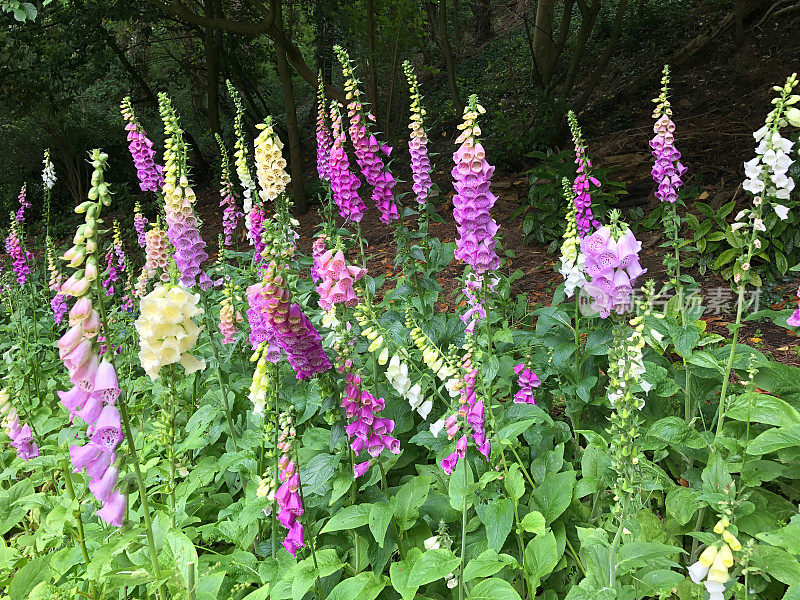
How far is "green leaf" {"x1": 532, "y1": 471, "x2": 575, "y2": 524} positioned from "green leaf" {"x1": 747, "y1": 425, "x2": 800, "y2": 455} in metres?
0.69

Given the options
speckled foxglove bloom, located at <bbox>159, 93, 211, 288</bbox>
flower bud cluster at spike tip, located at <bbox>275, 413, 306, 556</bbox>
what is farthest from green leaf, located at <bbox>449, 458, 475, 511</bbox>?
speckled foxglove bloom, located at <bbox>159, 93, 211, 288</bbox>

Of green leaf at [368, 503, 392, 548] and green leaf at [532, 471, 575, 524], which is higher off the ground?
green leaf at [368, 503, 392, 548]

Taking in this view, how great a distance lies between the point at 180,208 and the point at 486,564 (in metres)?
2.37

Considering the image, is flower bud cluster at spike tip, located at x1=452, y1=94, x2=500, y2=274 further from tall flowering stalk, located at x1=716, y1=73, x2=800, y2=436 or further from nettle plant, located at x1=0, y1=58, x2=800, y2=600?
tall flowering stalk, located at x1=716, y1=73, x2=800, y2=436

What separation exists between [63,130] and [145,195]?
201cm

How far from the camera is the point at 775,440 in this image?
2121 mm

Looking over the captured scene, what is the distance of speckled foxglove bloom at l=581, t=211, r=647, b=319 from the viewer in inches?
88.0

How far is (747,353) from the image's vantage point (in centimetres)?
278

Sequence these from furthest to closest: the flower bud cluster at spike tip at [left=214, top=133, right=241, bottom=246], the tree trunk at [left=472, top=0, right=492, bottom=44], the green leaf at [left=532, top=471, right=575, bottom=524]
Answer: the tree trunk at [left=472, top=0, right=492, bottom=44] → the flower bud cluster at spike tip at [left=214, top=133, right=241, bottom=246] → the green leaf at [left=532, top=471, right=575, bottom=524]

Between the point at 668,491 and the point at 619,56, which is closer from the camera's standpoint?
the point at 668,491

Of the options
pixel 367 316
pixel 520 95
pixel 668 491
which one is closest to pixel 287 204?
pixel 367 316

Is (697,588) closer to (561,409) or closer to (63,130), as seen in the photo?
(561,409)

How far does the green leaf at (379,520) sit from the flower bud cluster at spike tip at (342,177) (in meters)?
1.79

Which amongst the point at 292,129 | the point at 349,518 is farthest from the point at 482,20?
the point at 349,518
